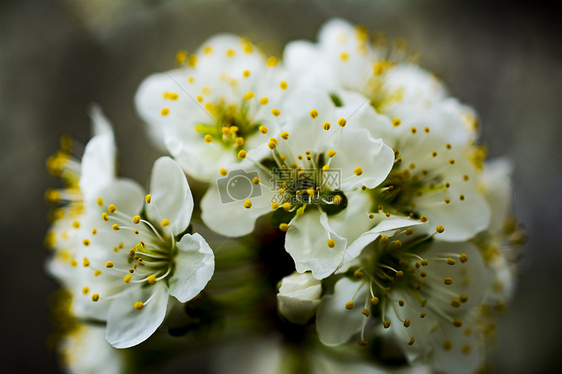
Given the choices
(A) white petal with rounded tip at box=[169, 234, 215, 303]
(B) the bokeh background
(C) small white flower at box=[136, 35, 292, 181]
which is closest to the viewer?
(A) white petal with rounded tip at box=[169, 234, 215, 303]

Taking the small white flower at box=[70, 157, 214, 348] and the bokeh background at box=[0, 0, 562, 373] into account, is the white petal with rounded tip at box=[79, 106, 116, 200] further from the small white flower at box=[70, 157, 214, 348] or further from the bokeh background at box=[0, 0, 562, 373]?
the bokeh background at box=[0, 0, 562, 373]

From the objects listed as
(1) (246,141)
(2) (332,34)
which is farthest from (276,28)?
(1) (246,141)

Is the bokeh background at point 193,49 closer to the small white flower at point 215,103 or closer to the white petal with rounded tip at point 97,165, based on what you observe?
the small white flower at point 215,103

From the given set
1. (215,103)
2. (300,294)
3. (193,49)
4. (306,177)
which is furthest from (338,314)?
(193,49)

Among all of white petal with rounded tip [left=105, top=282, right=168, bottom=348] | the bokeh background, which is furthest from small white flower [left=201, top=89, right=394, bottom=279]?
the bokeh background

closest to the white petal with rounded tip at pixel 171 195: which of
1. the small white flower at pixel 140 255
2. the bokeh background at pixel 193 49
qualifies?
the small white flower at pixel 140 255

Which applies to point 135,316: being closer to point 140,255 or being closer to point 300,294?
point 140,255

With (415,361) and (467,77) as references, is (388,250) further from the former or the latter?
(467,77)
